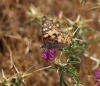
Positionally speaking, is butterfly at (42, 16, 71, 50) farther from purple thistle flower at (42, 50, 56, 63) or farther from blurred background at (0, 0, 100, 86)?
blurred background at (0, 0, 100, 86)

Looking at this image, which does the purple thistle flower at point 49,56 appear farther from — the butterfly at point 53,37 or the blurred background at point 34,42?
Result: the blurred background at point 34,42

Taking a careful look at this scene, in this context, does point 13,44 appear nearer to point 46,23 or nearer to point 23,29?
point 23,29

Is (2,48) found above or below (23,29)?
below

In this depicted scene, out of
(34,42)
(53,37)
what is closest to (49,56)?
(53,37)

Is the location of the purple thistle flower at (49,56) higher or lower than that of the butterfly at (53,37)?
lower

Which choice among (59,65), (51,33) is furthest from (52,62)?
(51,33)

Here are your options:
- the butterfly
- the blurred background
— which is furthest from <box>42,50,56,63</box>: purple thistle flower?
the blurred background

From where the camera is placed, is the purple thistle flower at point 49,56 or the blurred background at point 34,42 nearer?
the purple thistle flower at point 49,56

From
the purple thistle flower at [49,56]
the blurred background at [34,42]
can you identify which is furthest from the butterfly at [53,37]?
the blurred background at [34,42]
